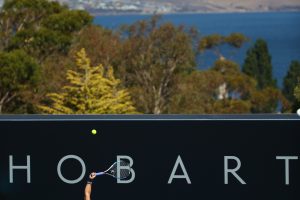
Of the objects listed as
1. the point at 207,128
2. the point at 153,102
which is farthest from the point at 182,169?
the point at 153,102

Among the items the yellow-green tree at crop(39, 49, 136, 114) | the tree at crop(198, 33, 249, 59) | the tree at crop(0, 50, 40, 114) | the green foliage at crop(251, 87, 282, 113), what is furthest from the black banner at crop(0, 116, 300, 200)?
the tree at crop(198, 33, 249, 59)

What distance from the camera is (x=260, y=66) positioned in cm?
8381

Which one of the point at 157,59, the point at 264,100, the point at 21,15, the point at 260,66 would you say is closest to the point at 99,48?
the point at 157,59

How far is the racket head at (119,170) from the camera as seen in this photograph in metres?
5.28

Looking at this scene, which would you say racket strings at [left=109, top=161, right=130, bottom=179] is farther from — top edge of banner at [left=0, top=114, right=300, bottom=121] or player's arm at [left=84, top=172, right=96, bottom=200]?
top edge of banner at [left=0, top=114, right=300, bottom=121]

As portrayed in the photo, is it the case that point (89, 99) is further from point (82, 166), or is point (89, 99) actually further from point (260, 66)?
point (260, 66)

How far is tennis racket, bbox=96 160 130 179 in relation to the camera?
17.3 ft

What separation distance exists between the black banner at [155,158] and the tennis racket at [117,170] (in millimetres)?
53

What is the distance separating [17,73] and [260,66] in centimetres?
4449

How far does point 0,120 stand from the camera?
213 inches

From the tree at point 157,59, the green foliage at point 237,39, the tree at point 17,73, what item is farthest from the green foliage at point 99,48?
the green foliage at point 237,39

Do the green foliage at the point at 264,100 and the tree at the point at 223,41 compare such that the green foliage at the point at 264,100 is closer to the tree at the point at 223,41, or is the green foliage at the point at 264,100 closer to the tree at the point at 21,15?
the tree at the point at 21,15

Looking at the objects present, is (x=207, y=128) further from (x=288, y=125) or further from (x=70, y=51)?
(x=70, y=51)

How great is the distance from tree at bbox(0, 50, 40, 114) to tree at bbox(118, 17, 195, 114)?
19.2 feet
